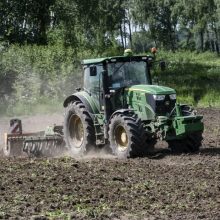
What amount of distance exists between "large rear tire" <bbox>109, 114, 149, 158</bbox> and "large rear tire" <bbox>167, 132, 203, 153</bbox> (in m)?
1.10

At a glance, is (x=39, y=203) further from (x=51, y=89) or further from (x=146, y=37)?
(x=146, y=37)

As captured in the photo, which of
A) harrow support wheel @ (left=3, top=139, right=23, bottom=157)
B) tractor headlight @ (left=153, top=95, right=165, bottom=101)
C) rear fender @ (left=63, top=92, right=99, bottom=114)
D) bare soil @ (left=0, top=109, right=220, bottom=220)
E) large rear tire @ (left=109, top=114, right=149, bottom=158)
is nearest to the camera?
bare soil @ (left=0, top=109, right=220, bottom=220)

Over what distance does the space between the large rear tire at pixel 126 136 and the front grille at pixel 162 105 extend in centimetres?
56

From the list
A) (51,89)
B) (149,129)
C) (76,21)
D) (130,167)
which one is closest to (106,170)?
(130,167)

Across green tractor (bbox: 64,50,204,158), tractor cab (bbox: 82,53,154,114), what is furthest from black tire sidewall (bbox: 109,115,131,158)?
tractor cab (bbox: 82,53,154,114)

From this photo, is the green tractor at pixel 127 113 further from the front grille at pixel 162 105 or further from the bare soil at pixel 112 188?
the bare soil at pixel 112 188

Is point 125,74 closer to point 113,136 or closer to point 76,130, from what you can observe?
point 113,136

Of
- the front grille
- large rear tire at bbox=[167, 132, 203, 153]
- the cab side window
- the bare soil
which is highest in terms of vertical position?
the cab side window

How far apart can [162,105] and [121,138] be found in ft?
3.61

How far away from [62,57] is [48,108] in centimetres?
373

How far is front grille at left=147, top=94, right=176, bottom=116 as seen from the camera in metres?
12.0

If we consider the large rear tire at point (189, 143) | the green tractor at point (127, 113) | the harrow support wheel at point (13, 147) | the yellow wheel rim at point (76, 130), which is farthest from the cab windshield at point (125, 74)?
the harrow support wheel at point (13, 147)

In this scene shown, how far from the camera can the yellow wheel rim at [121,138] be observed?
11.9m

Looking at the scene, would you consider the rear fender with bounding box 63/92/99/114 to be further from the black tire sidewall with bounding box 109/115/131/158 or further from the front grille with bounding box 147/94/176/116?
the front grille with bounding box 147/94/176/116
